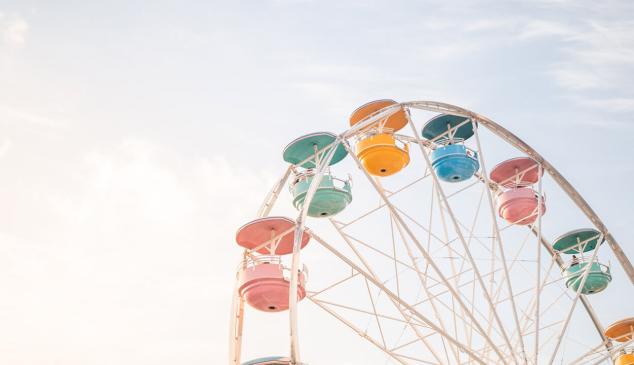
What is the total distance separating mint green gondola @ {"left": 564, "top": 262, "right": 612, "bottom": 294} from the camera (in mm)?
16781

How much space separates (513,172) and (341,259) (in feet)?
22.0

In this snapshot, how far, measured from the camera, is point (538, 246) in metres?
14.6

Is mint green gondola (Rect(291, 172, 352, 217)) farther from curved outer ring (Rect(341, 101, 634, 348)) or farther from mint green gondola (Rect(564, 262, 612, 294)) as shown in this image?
mint green gondola (Rect(564, 262, 612, 294))

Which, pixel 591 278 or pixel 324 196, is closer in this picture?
pixel 324 196

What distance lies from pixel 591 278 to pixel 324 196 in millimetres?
7755

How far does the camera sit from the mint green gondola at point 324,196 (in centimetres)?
1318

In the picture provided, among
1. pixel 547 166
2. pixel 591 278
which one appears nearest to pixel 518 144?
pixel 547 166

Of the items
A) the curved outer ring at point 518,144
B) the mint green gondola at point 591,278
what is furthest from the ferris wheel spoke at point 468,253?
the mint green gondola at point 591,278

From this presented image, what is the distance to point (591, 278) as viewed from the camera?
55.1 ft

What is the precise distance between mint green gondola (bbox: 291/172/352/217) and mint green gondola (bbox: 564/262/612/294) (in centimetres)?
703

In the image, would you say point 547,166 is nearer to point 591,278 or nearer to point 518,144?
point 518,144

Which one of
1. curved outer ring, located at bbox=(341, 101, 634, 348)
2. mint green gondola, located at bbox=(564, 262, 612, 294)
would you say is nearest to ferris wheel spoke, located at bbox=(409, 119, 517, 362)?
curved outer ring, located at bbox=(341, 101, 634, 348)

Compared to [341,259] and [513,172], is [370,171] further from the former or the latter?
[513,172]

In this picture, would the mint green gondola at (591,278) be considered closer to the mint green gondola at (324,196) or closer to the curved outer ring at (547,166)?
the curved outer ring at (547,166)
